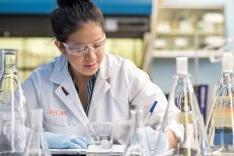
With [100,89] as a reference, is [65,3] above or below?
above

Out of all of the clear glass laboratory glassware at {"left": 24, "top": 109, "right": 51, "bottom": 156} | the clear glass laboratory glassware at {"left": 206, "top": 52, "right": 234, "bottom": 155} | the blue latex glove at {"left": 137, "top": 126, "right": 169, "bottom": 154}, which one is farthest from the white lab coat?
the clear glass laboratory glassware at {"left": 24, "top": 109, "right": 51, "bottom": 156}

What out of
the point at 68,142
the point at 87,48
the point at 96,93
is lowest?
the point at 68,142

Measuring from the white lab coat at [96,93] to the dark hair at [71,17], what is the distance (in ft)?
0.50

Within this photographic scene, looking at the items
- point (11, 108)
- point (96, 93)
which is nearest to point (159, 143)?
point (11, 108)

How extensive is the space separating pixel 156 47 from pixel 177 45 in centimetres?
24

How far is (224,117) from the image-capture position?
44.5 inches

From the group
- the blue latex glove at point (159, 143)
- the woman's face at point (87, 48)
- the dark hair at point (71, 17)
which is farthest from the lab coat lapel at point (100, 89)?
the blue latex glove at point (159, 143)

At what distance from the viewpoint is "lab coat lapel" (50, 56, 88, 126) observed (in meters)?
1.70

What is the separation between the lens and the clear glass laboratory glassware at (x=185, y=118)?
3.11 ft

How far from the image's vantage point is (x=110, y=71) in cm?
183

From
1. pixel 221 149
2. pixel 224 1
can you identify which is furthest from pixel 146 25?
pixel 221 149

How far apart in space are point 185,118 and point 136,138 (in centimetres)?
13

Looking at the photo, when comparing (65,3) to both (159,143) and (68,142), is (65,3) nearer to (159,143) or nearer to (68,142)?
(68,142)

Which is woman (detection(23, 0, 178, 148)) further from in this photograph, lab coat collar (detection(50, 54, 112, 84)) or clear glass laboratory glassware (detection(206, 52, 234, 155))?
clear glass laboratory glassware (detection(206, 52, 234, 155))
